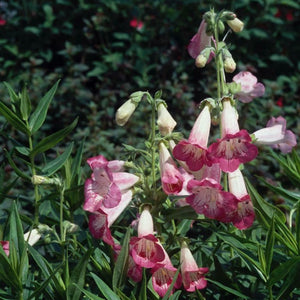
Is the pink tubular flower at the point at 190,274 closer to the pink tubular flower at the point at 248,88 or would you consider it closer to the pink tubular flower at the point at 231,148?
the pink tubular flower at the point at 231,148

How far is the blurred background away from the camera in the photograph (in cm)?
471

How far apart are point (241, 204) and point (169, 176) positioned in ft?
0.73

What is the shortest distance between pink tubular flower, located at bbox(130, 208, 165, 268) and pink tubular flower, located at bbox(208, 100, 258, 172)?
26cm

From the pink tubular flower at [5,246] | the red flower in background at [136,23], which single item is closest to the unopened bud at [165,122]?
the pink tubular flower at [5,246]

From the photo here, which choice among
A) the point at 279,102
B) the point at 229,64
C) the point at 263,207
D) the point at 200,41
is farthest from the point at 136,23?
the point at 263,207

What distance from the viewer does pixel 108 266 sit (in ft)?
5.94

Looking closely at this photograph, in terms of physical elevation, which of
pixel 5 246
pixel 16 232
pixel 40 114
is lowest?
pixel 5 246

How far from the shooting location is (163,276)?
71.6 inches

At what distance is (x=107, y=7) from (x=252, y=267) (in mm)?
3889

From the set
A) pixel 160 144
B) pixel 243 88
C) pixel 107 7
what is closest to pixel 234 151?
pixel 160 144

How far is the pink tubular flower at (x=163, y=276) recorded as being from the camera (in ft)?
5.81

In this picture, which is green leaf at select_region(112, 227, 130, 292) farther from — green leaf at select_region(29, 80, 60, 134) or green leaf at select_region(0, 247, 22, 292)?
green leaf at select_region(29, 80, 60, 134)

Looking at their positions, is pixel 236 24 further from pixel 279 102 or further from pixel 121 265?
pixel 279 102

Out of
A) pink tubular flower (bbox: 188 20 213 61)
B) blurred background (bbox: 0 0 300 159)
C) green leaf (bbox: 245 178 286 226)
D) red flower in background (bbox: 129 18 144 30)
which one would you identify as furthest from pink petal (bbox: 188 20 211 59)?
red flower in background (bbox: 129 18 144 30)
